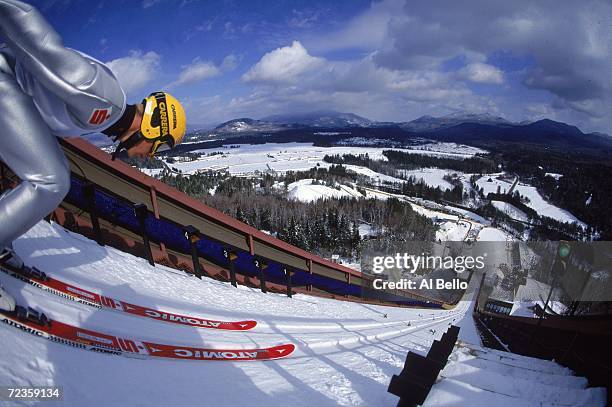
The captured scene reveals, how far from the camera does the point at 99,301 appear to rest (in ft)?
13.7

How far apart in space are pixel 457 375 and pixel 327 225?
59.2m

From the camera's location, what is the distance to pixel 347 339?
18.5 ft

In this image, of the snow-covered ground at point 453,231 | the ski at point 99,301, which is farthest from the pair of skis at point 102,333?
the snow-covered ground at point 453,231

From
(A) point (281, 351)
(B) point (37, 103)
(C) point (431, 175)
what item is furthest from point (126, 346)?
(C) point (431, 175)

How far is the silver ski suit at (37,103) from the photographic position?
7.60ft

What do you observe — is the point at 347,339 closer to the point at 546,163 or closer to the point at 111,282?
the point at 111,282

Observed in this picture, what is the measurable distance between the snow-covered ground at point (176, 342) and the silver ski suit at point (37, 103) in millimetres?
1274

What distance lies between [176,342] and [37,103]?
295 centimetres

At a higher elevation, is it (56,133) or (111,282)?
(56,133)

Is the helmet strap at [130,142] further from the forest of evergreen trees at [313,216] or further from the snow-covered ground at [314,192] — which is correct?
the snow-covered ground at [314,192]

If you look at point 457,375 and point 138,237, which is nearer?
point 457,375

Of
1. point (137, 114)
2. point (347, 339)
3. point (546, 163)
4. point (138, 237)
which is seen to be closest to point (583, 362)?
point (347, 339)

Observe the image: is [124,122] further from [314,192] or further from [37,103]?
[314,192]

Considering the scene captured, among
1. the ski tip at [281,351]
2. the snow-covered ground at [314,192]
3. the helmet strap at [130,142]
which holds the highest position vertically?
the helmet strap at [130,142]
